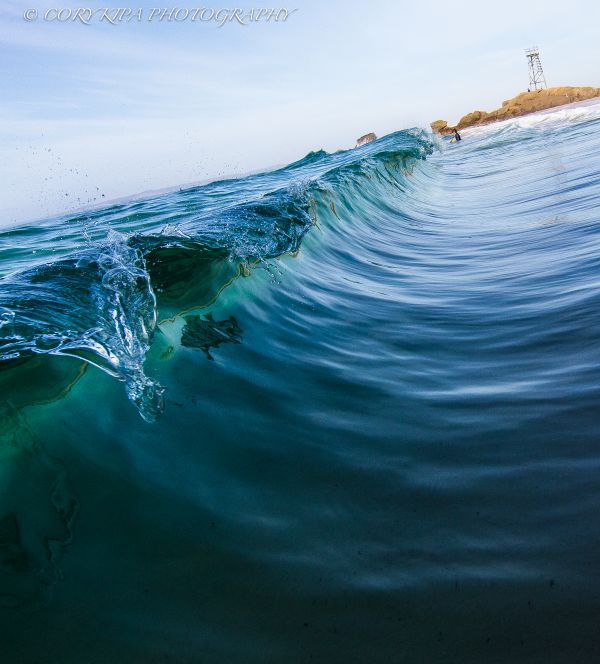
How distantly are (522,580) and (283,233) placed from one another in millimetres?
4941

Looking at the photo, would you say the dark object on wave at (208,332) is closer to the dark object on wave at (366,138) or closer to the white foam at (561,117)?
the white foam at (561,117)

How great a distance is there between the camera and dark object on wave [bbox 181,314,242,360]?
2.99 meters

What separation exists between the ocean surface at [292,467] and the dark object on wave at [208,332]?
0.02 meters

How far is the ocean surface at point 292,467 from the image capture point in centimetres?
129

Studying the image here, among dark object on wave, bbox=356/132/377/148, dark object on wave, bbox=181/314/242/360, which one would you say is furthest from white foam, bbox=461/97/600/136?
dark object on wave, bbox=181/314/242/360

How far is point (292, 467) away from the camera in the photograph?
6.32ft

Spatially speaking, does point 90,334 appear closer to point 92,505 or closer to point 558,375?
point 92,505

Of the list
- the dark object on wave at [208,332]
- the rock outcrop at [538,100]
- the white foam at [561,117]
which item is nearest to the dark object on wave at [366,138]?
the white foam at [561,117]

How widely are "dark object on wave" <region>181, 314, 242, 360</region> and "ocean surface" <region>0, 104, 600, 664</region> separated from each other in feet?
0.06

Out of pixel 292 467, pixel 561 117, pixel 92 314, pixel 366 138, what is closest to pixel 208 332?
pixel 92 314

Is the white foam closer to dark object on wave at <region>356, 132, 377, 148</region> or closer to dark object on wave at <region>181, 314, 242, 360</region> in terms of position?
dark object on wave at <region>356, 132, 377, 148</region>

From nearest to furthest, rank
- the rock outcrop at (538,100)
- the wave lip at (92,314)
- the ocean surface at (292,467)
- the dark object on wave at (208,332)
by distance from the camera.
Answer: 1. the ocean surface at (292,467)
2. the wave lip at (92,314)
3. the dark object on wave at (208,332)
4. the rock outcrop at (538,100)

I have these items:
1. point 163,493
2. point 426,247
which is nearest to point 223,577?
point 163,493

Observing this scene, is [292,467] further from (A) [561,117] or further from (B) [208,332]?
(A) [561,117]
